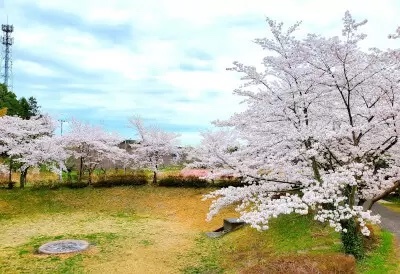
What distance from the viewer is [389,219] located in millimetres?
17766

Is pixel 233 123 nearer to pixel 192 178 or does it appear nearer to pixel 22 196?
pixel 192 178

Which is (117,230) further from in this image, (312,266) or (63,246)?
(312,266)

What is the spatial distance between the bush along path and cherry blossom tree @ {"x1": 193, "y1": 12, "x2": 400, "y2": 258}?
3790 millimetres

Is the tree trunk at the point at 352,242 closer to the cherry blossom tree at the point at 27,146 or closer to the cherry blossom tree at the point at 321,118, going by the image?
the cherry blossom tree at the point at 321,118

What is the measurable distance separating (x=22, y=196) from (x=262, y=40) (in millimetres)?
22001

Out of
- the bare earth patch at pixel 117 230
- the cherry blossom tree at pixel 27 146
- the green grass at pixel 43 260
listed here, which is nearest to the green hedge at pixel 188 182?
the bare earth patch at pixel 117 230

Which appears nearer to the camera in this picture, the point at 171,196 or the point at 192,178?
the point at 171,196

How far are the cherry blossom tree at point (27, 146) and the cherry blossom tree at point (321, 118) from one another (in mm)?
19801

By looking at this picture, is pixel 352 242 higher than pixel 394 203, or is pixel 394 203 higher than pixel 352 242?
pixel 352 242

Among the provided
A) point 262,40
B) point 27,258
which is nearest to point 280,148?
point 262,40

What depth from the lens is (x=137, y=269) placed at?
1342 centimetres

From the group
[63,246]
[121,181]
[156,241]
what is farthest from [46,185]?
[156,241]

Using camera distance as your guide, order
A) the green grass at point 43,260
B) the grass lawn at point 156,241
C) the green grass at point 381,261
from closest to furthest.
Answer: the green grass at point 381,261 < the grass lawn at point 156,241 < the green grass at point 43,260

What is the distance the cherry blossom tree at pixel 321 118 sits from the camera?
34.7ft
